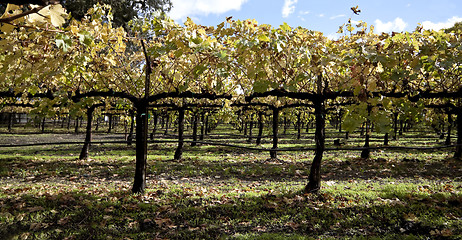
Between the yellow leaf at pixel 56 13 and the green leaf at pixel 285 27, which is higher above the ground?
the green leaf at pixel 285 27

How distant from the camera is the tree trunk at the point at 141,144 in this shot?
7.18m

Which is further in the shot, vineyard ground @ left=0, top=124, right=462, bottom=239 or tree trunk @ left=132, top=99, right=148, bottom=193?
tree trunk @ left=132, top=99, right=148, bottom=193

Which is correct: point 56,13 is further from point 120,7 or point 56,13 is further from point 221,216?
point 120,7

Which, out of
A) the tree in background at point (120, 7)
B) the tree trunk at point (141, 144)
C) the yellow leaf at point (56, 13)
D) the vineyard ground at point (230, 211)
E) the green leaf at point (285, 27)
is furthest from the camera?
the tree in background at point (120, 7)

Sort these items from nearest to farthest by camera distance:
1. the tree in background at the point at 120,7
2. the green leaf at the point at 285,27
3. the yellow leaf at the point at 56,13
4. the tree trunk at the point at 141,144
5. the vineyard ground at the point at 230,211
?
the yellow leaf at the point at 56,13 → the green leaf at the point at 285,27 → the vineyard ground at the point at 230,211 → the tree trunk at the point at 141,144 → the tree in background at the point at 120,7

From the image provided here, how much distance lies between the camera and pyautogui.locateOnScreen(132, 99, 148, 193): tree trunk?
7184mm

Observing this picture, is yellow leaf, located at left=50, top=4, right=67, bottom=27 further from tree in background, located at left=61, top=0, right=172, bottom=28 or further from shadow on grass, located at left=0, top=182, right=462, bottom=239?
tree in background, located at left=61, top=0, right=172, bottom=28

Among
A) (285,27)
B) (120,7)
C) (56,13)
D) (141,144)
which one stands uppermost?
(120,7)

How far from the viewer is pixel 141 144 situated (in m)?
7.16

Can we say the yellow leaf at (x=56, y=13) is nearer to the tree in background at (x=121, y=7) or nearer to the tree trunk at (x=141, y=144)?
the tree trunk at (x=141, y=144)

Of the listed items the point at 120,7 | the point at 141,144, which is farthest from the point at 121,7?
the point at 141,144

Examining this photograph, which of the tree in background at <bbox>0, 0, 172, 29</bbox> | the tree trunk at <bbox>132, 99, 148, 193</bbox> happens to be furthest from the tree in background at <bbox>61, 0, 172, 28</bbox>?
the tree trunk at <bbox>132, 99, 148, 193</bbox>

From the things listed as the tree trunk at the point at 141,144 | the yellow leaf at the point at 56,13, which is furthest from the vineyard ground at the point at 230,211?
the yellow leaf at the point at 56,13

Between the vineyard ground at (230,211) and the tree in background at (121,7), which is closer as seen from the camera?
the vineyard ground at (230,211)
